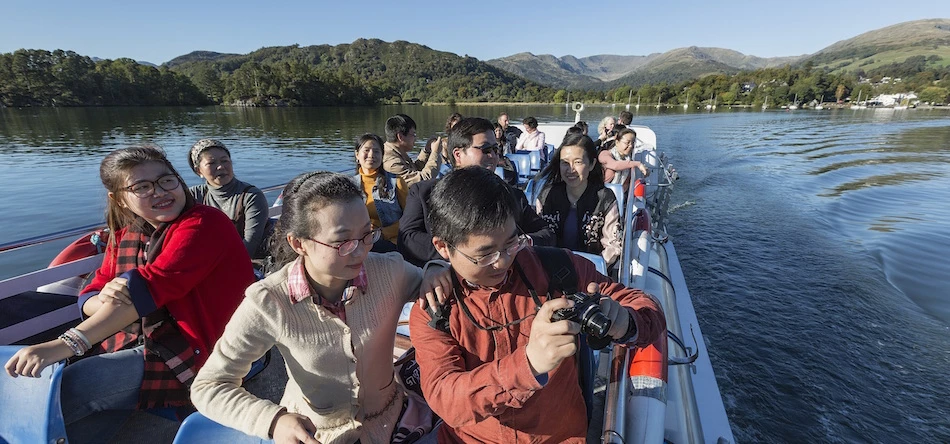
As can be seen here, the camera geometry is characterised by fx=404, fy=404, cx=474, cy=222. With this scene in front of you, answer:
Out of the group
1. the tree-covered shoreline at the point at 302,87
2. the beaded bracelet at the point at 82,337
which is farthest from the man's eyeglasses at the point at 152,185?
the tree-covered shoreline at the point at 302,87

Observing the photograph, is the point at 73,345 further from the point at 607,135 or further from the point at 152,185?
the point at 607,135

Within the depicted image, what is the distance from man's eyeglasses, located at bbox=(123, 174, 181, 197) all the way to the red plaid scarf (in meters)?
0.17

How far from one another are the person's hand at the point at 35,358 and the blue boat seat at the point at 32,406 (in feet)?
0.19

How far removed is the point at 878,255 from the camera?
733 cm

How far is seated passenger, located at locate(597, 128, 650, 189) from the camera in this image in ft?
19.7

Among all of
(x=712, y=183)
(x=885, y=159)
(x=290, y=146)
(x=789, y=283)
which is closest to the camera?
(x=789, y=283)

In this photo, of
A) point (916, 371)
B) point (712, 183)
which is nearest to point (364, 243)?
point (916, 371)

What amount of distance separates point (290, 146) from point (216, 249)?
25.3 metres

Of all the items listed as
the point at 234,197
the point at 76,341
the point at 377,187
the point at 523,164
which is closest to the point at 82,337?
the point at 76,341

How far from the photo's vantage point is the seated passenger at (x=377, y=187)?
3916 mm

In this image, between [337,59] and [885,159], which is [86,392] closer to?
[885,159]

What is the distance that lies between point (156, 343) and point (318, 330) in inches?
42.3

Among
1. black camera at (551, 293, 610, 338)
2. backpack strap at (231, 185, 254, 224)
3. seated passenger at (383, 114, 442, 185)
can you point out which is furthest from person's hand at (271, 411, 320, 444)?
seated passenger at (383, 114, 442, 185)

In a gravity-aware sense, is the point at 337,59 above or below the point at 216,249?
above
